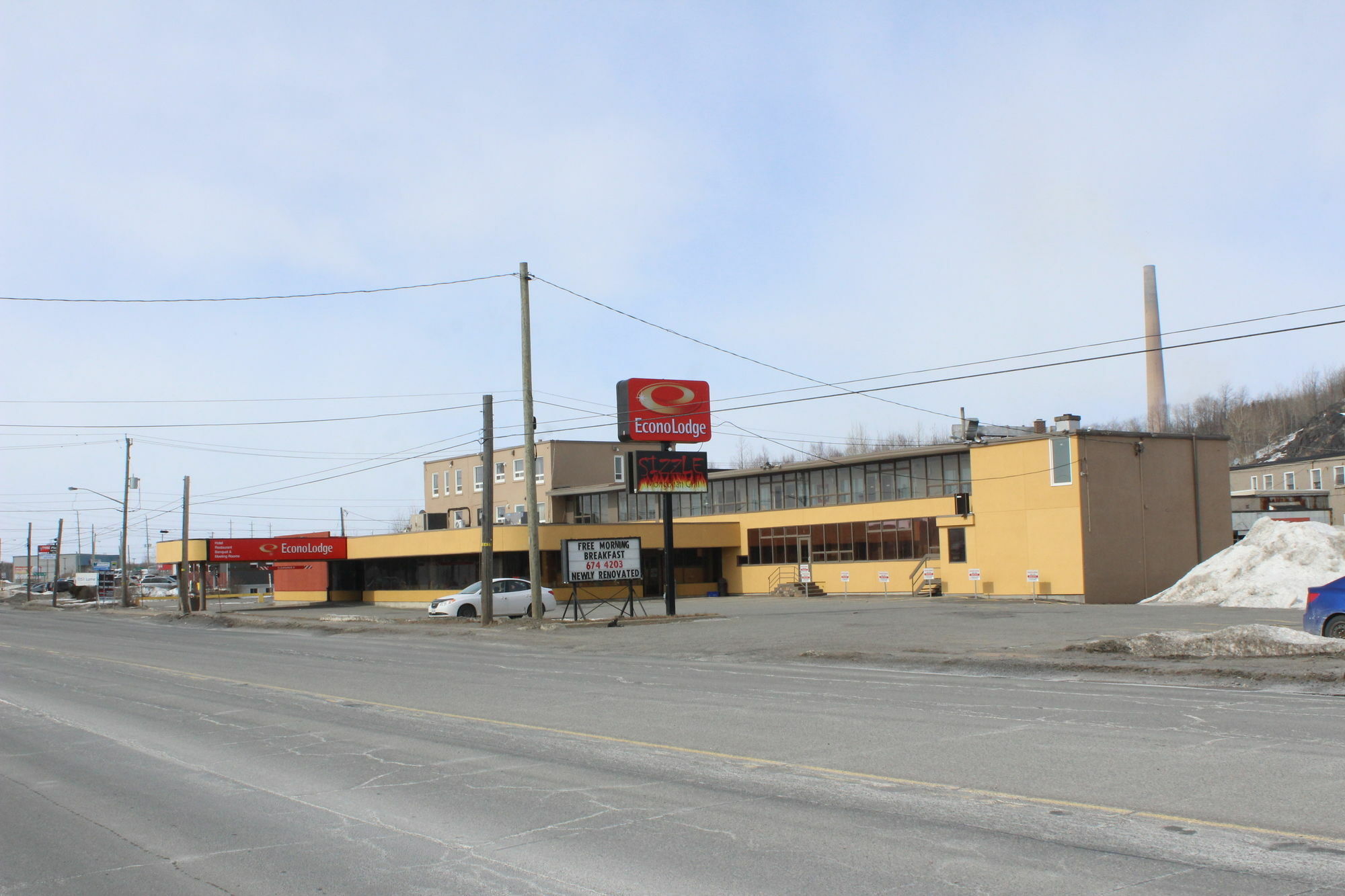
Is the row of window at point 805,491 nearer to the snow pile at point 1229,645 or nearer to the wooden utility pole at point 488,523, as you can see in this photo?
the wooden utility pole at point 488,523

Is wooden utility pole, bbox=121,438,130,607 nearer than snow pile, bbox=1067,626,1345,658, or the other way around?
snow pile, bbox=1067,626,1345,658

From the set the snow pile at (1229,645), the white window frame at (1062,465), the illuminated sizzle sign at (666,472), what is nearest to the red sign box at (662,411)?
the illuminated sizzle sign at (666,472)

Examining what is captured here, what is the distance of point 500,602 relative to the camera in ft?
126

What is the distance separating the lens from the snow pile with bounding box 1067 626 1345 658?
16.5 m

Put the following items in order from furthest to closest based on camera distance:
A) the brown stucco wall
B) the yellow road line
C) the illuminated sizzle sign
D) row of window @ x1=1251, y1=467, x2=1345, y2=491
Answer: row of window @ x1=1251, y1=467, x2=1345, y2=491
the brown stucco wall
the illuminated sizzle sign
the yellow road line

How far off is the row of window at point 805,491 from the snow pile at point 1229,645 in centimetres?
2651

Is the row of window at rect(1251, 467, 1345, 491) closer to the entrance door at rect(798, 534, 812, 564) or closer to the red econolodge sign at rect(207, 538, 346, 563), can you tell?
the entrance door at rect(798, 534, 812, 564)

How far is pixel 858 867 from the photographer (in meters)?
6.11

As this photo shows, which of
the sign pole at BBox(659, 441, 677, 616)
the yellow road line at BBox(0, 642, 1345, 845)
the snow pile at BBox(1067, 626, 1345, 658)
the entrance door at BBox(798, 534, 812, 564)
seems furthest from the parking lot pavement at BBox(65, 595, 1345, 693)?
the entrance door at BBox(798, 534, 812, 564)

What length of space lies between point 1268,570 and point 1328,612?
18489 millimetres

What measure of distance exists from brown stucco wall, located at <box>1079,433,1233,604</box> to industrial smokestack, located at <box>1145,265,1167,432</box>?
34954 millimetres

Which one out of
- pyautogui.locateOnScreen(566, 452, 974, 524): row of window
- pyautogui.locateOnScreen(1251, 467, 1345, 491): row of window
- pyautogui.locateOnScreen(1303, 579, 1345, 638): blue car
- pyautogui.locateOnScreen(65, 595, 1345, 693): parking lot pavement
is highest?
pyautogui.locateOnScreen(1251, 467, 1345, 491): row of window

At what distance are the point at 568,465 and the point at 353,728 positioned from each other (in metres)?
57.8

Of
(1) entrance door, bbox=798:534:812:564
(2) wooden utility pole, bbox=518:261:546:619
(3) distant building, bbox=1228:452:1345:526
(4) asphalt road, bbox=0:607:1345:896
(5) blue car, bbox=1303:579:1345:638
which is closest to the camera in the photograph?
(4) asphalt road, bbox=0:607:1345:896
